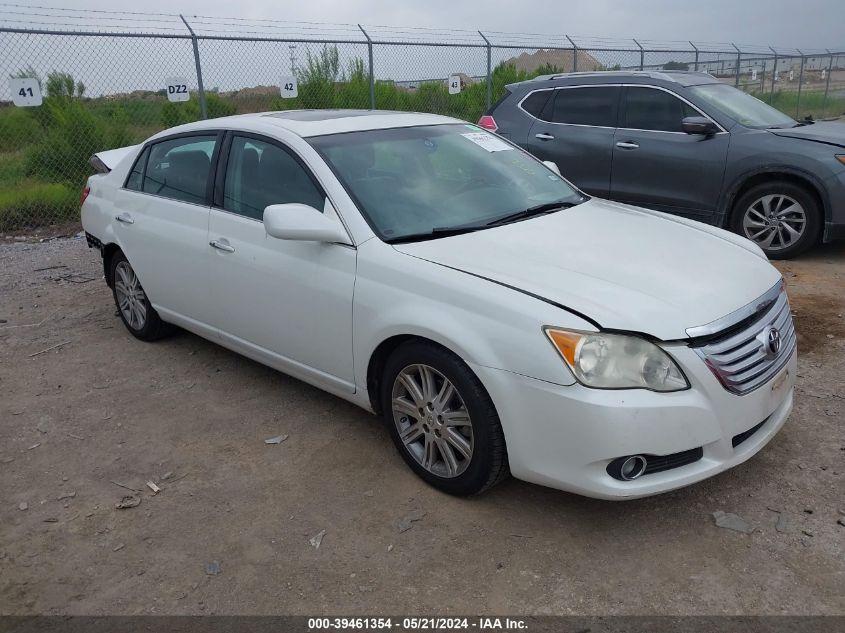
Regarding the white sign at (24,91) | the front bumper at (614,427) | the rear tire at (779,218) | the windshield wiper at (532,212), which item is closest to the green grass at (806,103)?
the rear tire at (779,218)

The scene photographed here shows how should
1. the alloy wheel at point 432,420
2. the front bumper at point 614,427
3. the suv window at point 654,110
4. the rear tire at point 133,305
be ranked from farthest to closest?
the suv window at point 654,110, the rear tire at point 133,305, the alloy wheel at point 432,420, the front bumper at point 614,427

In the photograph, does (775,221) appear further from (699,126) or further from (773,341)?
(773,341)

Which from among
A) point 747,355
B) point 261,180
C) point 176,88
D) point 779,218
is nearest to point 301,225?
point 261,180

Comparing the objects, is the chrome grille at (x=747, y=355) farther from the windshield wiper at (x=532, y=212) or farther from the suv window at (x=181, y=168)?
the suv window at (x=181, y=168)

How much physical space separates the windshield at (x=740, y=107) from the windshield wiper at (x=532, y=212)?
394 cm

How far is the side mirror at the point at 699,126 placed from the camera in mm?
6988

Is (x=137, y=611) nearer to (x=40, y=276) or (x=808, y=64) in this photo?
(x=40, y=276)

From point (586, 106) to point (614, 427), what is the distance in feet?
19.8

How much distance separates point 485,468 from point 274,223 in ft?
4.92

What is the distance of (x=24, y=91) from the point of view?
833cm

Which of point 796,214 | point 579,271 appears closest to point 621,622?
point 579,271

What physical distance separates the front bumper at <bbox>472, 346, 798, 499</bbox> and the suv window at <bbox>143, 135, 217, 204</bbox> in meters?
2.43

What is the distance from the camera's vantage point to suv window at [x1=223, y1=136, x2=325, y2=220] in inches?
149

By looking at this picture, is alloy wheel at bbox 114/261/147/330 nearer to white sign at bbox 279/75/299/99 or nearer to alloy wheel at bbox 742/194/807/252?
alloy wheel at bbox 742/194/807/252
